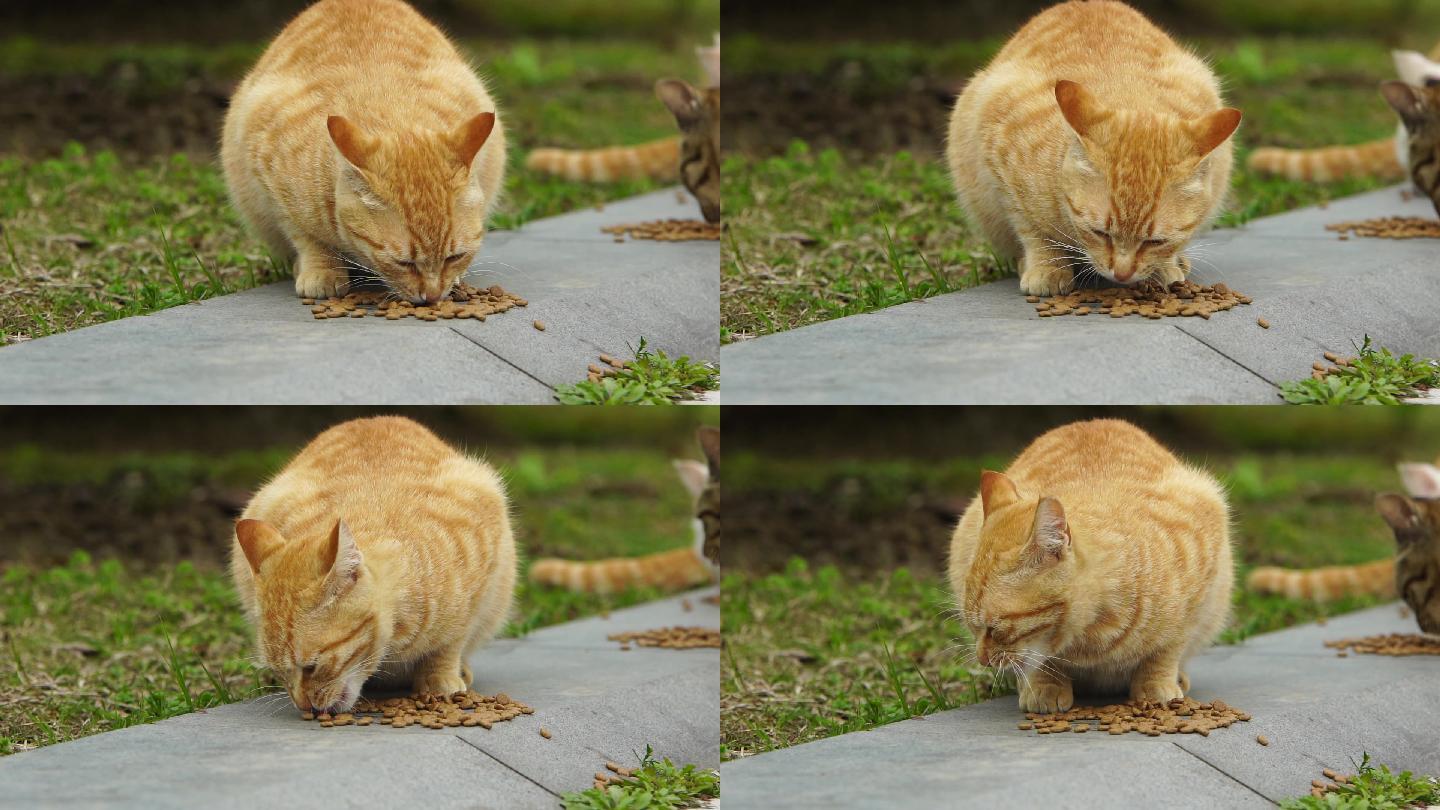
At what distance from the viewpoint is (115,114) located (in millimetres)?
9711

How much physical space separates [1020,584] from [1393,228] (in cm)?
360

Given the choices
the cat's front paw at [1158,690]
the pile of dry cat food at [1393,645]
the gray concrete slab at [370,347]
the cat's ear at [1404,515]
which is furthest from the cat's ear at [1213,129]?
the pile of dry cat food at [1393,645]

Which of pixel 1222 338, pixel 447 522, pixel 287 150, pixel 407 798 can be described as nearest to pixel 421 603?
pixel 447 522

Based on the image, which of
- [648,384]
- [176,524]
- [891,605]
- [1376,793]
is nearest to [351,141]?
[648,384]

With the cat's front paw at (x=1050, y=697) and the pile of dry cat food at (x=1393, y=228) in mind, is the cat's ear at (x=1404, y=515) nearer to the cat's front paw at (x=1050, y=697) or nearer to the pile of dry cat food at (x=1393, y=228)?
the pile of dry cat food at (x=1393, y=228)

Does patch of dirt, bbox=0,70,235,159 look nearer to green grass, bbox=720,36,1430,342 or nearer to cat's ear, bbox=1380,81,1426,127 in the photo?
green grass, bbox=720,36,1430,342

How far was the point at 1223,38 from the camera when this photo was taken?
1155 cm

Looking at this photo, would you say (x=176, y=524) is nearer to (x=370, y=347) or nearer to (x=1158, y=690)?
(x=370, y=347)

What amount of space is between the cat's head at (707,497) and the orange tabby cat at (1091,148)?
164cm

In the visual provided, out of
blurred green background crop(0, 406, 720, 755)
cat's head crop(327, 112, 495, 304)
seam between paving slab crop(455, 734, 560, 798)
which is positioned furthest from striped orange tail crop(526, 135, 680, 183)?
seam between paving slab crop(455, 734, 560, 798)

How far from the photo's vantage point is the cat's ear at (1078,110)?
552 cm

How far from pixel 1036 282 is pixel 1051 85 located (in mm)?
776

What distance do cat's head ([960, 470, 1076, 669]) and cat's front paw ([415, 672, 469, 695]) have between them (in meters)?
1.71

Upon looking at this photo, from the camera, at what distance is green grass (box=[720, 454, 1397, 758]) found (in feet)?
19.7
